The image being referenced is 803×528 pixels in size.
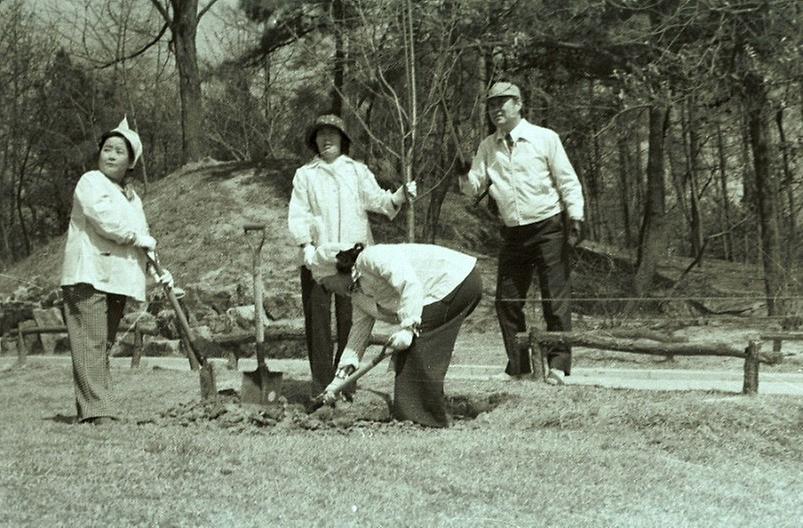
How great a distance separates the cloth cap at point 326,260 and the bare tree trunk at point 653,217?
9296 millimetres

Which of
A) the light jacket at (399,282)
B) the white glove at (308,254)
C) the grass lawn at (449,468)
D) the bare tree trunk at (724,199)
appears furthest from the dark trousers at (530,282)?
the bare tree trunk at (724,199)

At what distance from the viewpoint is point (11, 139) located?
124 ft

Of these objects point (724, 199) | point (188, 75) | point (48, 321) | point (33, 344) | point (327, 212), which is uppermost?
point (188, 75)

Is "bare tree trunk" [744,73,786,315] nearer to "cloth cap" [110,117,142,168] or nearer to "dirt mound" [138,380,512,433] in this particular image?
"dirt mound" [138,380,512,433]

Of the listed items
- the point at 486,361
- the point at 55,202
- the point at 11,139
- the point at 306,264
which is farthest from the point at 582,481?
the point at 55,202

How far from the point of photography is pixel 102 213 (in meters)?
6.85

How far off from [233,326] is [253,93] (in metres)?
20.4

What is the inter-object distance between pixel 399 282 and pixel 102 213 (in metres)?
2.09

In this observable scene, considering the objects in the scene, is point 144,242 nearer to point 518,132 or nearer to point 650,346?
point 518,132

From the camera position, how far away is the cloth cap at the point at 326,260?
6570mm

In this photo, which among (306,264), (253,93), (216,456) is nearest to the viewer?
(216,456)

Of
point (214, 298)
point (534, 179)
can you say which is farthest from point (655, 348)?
point (214, 298)

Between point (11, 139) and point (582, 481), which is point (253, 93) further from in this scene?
point (582, 481)

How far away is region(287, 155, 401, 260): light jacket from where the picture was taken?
24.4 ft
